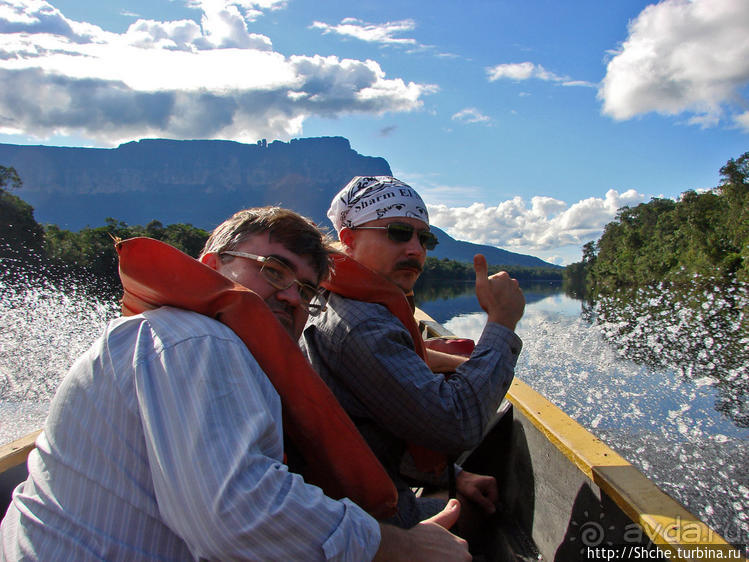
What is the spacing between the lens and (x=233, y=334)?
3.29 feet

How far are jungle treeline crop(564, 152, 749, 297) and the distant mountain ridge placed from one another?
111m

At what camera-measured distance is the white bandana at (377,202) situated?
2.15 metres

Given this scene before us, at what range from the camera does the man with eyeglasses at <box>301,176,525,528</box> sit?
5.15ft

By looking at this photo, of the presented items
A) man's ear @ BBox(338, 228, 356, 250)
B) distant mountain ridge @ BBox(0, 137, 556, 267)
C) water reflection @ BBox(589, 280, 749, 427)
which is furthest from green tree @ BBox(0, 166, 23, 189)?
distant mountain ridge @ BBox(0, 137, 556, 267)

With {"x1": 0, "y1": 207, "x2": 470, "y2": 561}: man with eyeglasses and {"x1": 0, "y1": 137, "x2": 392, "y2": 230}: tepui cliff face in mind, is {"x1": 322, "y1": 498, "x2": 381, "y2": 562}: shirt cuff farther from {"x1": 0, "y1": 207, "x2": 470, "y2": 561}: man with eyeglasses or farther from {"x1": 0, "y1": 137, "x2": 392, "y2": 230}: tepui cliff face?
{"x1": 0, "y1": 137, "x2": 392, "y2": 230}: tepui cliff face

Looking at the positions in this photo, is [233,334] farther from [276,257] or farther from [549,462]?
[549,462]

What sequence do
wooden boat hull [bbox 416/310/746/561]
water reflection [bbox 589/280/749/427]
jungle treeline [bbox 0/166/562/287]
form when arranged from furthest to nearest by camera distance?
jungle treeline [bbox 0/166/562/287]
water reflection [bbox 589/280/749/427]
wooden boat hull [bbox 416/310/746/561]

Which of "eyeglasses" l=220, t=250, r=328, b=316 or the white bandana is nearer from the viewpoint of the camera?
"eyeglasses" l=220, t=250, r=328, b=316

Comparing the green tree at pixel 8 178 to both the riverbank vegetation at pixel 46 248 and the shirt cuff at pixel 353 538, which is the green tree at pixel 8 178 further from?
the shirt cuff at pixel 353 538

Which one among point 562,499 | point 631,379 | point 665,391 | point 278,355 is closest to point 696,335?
point 631,379

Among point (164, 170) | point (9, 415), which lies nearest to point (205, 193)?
point (164, 170)

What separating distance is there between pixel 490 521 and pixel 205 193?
204139 millimetres

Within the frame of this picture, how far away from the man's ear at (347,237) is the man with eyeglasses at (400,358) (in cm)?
4

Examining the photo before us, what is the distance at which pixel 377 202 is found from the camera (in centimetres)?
216
